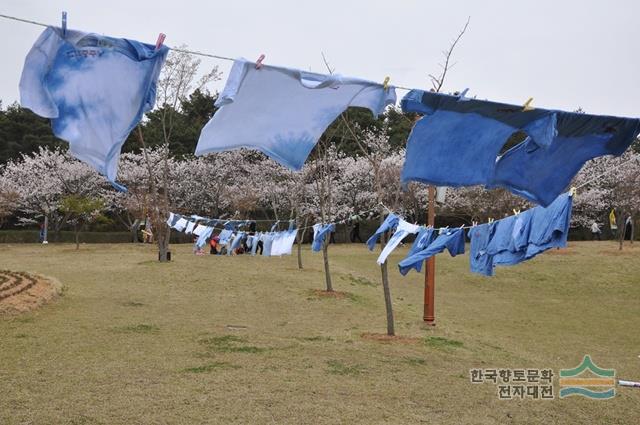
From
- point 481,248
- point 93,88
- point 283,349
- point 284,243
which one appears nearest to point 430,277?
point 481,248

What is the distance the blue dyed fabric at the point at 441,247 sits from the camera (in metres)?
9.65

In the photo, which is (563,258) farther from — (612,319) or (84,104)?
(84,104)

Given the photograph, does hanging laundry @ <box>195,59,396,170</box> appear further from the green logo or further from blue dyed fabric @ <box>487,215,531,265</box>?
the green logo

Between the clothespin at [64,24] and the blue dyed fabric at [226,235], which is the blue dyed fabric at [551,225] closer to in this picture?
the clothespin at [64,24]

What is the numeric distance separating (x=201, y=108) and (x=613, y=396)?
121ft

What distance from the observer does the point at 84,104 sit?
5.71 metres

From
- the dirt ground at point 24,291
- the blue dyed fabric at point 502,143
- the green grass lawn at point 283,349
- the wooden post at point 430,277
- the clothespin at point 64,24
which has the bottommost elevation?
the green grass lawn at point 283,349

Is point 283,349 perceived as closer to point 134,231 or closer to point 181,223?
point 181,223

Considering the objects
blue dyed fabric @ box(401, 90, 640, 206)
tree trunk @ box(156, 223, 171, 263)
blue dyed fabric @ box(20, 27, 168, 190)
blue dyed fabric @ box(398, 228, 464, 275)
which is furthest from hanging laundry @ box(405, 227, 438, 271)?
tree trunk @ box(156, 223, 171, 263)

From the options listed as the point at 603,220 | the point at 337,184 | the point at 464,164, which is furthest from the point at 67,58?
the point at 603,220

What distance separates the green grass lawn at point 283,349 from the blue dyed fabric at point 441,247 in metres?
1.42

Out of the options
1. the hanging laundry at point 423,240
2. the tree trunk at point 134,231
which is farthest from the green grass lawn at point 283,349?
the tree trunk at point 134,231

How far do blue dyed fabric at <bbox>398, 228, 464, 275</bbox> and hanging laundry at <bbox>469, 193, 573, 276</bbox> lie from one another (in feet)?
0.85

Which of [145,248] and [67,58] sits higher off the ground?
[67,58]
